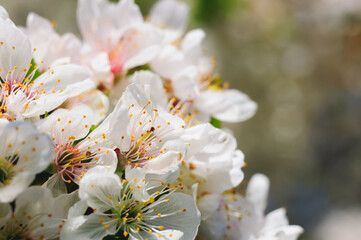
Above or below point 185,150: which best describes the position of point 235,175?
below

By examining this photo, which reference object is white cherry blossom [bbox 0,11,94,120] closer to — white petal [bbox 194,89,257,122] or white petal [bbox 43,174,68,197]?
white petal [bbox 43,174,68,197]

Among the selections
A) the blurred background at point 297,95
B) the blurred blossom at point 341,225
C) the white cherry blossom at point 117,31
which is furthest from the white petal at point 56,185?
the blurred blossom at point 341,225

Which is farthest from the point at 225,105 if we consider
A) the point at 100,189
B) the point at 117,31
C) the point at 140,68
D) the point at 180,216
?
the point at 100,189

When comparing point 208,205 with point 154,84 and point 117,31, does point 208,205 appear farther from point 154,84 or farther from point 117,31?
point 117,31

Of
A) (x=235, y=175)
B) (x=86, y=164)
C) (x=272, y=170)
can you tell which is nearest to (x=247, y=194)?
(x=235, y=175)

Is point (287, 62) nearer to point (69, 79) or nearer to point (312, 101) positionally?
point (312, 101)

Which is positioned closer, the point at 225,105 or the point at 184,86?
the point at 184,86

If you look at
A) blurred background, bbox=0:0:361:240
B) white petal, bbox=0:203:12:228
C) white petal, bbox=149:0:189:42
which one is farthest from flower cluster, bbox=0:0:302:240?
blurred background, bbox=0:0:361:240
